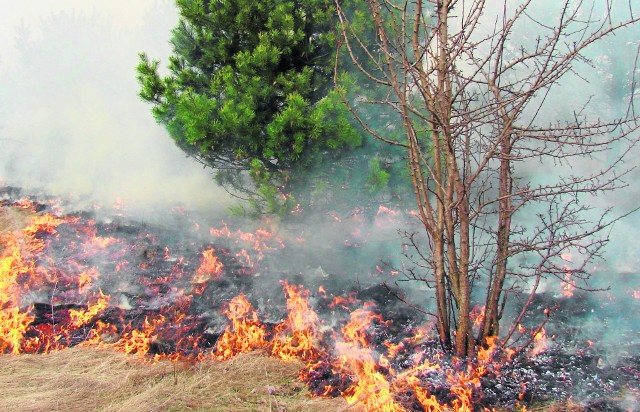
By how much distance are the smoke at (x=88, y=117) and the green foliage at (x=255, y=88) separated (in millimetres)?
3281

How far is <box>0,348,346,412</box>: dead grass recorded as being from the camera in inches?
158

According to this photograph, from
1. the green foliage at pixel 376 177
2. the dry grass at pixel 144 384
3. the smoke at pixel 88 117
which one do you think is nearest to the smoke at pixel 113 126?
the smoke at pixel 88 117

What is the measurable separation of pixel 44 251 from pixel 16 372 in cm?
293

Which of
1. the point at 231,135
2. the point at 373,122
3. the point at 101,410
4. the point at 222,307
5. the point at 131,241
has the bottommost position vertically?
the point at 101,410

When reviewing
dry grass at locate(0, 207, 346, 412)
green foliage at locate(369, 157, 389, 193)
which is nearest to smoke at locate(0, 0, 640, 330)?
green foliage at locate(369, 157, 389, 193)

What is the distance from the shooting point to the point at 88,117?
37.7 feet

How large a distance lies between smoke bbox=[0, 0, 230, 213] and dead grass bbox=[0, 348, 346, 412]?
184 inches

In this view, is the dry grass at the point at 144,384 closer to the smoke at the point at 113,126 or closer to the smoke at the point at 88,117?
the smoke at the point at 113,126

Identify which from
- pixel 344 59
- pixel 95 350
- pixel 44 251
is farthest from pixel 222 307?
pixel 344 59

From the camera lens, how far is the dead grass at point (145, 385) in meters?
4.02

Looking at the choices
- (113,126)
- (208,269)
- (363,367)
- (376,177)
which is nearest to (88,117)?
(113,126)

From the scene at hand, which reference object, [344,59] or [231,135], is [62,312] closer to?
[231,135]

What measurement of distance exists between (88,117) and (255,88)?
25.1 feet

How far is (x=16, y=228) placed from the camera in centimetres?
767
